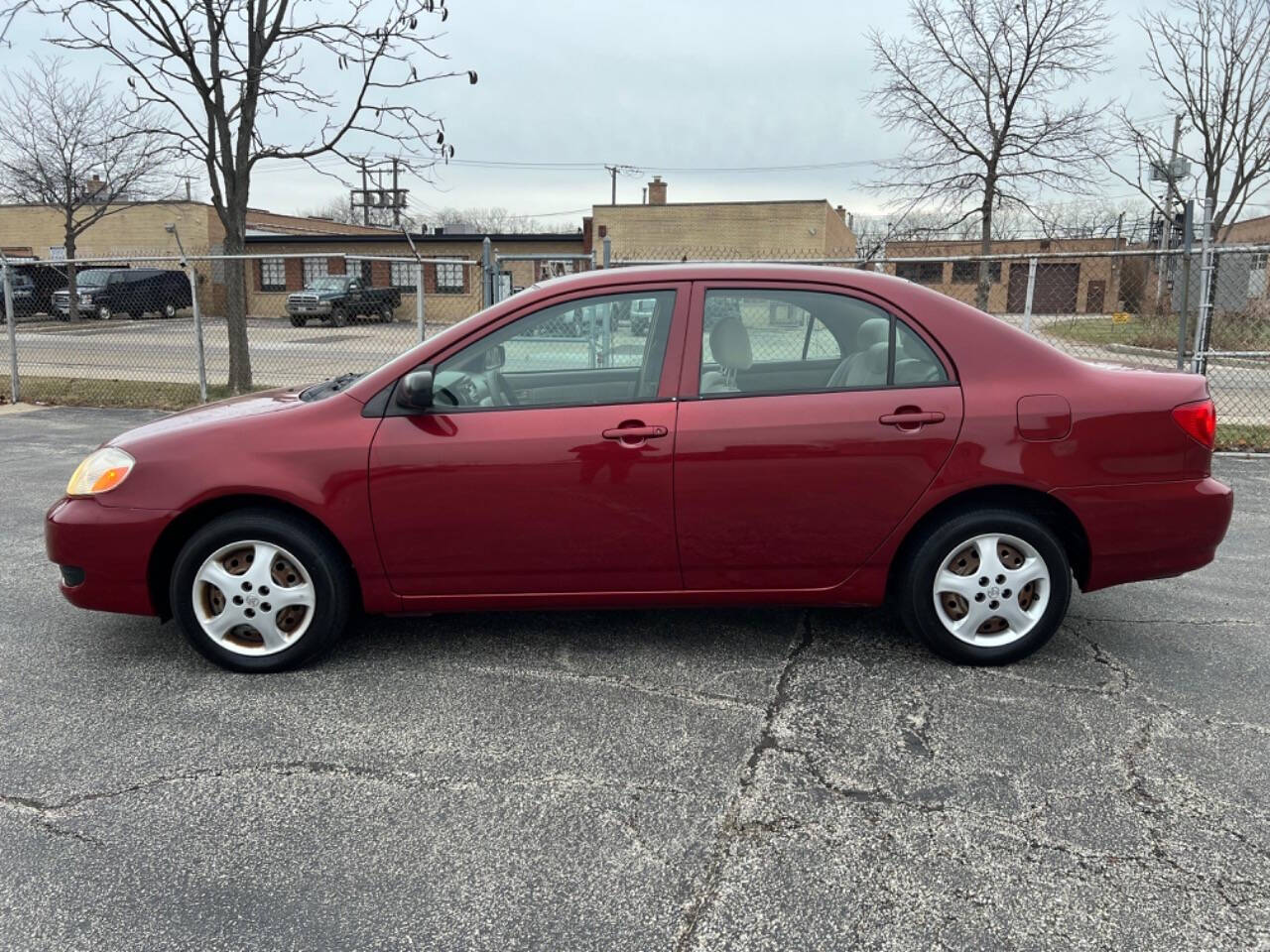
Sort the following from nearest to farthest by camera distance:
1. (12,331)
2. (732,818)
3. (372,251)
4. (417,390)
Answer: (732,818) < (417,390) < (12,331) < (372,251)

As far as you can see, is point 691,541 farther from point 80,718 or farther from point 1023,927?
point 80,718

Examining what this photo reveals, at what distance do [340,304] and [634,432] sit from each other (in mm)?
24562

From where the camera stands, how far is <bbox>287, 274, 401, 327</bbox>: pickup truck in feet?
81.8

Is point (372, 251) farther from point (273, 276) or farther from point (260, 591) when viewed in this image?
point (260, 591)

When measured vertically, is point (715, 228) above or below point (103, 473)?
above

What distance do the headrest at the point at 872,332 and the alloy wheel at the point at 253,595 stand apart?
94.6 inches

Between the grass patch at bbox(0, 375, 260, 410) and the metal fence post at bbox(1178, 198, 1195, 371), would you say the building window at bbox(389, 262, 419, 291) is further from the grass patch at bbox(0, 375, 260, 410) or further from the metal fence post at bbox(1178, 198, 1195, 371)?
the metal fence post at bbox(1178, 198, 1195, 371)

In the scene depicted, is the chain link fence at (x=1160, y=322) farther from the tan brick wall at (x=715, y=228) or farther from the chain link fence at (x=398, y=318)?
the tan brick wall at (x=715, y=228)

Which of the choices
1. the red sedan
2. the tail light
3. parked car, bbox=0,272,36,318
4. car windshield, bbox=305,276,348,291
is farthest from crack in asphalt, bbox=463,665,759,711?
parked car, bbox=0,272,36,318

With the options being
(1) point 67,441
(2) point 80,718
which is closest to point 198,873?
(2) point 80,718

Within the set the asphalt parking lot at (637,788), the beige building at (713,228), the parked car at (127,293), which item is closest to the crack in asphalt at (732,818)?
the asphalt parking lot at (637,788)

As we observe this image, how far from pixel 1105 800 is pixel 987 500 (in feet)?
4.20

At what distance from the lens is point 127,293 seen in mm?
31703

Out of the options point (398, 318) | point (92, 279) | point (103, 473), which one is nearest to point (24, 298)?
point (92, 279)
